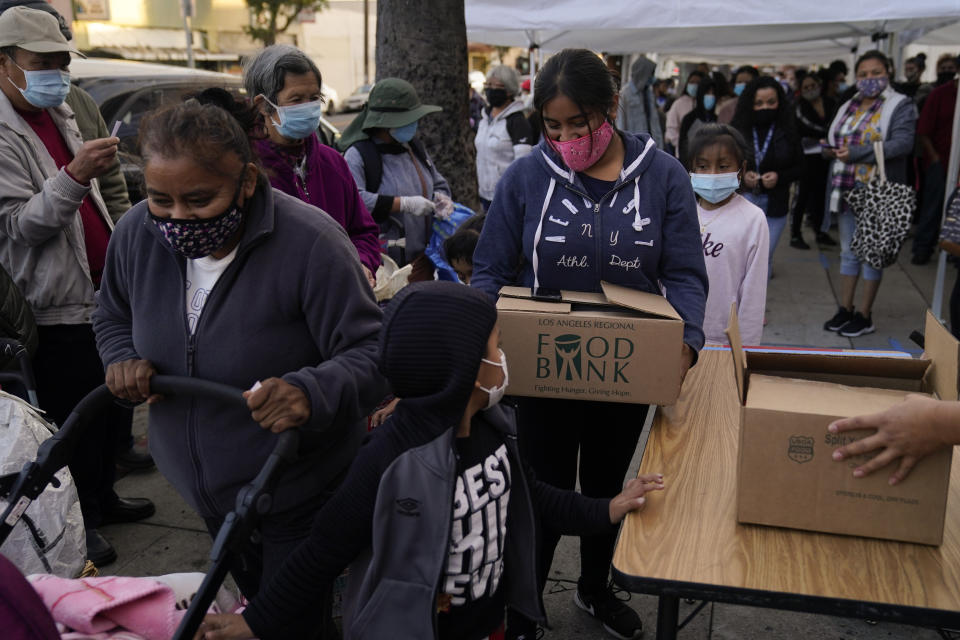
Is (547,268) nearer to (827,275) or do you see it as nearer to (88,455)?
(88,455)

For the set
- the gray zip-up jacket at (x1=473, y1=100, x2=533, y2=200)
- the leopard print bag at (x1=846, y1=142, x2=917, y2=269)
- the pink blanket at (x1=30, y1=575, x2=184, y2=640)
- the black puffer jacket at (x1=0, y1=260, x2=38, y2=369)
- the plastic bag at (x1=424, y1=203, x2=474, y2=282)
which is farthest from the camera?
the gray zip-up jacket at (x1=473, y1=100, x2=533, y2=200)

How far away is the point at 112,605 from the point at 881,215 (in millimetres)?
5694

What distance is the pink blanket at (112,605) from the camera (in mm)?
1516

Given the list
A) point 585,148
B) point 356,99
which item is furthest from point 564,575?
point 356,99

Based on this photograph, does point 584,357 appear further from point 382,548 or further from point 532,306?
point 382,548

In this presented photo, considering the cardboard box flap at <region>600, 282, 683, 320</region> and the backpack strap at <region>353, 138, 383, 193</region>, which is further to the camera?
the backpack strap at <region>353, 138, 383, 193</region>

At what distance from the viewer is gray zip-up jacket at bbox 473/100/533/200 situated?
6.83 metres

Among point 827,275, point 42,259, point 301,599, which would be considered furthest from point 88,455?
point 827,275

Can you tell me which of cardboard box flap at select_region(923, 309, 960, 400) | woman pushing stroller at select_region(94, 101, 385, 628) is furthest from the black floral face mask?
cardboard box flap at select_region(923, 309, 960, 400)

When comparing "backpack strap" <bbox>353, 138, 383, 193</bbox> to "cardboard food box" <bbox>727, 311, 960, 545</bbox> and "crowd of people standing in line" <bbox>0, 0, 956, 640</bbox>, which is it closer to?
"crowd of people standing in line" <bbox>0, 0, 956, 640</bbox>

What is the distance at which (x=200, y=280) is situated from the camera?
6.39ft

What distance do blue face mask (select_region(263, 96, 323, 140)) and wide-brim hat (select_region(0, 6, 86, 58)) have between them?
2.89 feet

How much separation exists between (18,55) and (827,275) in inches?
291

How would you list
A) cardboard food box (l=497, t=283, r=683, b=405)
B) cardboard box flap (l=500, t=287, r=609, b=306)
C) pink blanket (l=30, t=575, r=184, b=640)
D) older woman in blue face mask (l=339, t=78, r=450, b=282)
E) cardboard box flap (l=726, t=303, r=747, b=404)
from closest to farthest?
pink blanket (l=30, t=575, r=184, b=640), cardboard box flap (l=726, t=303, r=747, b=404), cardboard food box (l=497, t=283, r=683, b=405), cardboard box flap (l=500, t=287, r=609, b=306), older woman in blue face mask (l=339, t=78, r=450, b=282)
